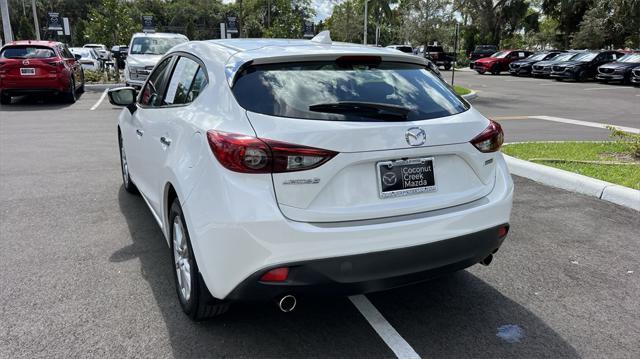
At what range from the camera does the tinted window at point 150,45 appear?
52.2ft

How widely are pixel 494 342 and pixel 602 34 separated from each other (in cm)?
4249

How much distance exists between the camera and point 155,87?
4.54m

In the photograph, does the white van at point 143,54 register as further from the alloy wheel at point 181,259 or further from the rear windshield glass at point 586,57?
the rear windshield glass at point 586,57

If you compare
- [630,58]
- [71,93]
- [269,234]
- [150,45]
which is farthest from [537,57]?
[269,234]

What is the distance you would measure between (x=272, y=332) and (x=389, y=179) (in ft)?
3.88

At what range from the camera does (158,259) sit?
4.24m

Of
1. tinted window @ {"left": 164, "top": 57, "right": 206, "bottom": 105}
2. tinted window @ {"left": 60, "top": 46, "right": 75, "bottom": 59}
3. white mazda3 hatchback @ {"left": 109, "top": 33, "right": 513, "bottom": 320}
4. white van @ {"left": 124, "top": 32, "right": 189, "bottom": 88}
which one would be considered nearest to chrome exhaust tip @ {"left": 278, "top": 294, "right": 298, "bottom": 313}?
white mazda3 hatchback @ {"left": 109, "top": 33, "right": 513, "bottom": 320}

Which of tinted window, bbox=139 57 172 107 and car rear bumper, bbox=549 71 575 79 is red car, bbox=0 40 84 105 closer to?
tinted window, bbox=139 57 172 107

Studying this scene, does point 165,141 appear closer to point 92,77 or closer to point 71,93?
point 71,93

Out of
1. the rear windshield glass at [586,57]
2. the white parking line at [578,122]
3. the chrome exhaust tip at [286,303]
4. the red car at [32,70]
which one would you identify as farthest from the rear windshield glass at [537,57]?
the chrome exhaust tip at [286,303]

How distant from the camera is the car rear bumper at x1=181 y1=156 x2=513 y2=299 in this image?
2623 mm

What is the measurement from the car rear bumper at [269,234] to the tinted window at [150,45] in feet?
46.5

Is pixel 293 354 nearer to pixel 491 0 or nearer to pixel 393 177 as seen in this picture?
pixel 393 177

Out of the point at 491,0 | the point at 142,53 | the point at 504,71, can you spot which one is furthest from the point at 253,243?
the point at 491,0
